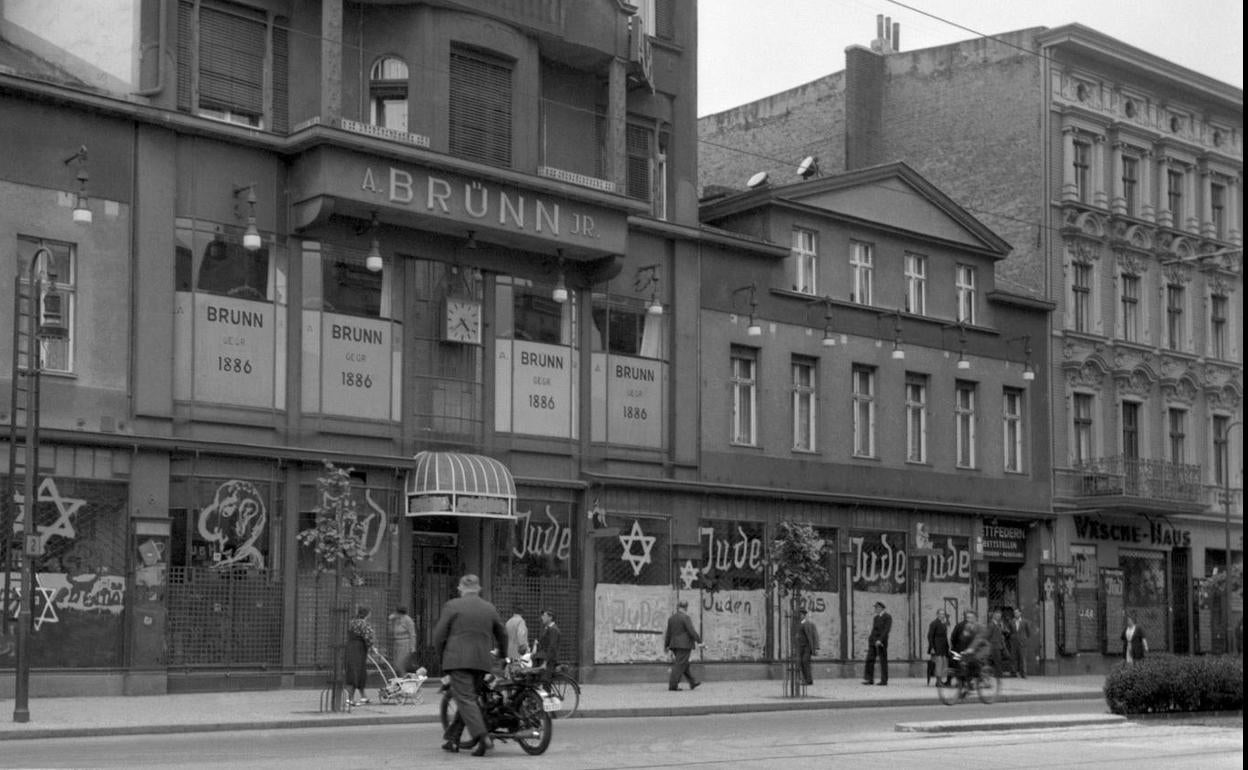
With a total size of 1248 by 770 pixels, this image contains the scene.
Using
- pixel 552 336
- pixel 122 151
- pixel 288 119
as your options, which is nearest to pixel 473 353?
pixel 552 336

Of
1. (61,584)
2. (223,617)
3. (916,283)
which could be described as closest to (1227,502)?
(916,283)

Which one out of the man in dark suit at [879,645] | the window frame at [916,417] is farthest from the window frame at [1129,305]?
the man in dark suit at [879,645]

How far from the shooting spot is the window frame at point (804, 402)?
42.3m

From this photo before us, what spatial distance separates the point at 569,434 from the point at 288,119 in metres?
8.65

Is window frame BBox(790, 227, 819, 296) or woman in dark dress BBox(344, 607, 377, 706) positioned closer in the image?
woman in dark dress BBox(344, 607, 377, 706)

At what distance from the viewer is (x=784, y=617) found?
40.9m

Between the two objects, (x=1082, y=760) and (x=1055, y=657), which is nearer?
(x=1082, y=760)

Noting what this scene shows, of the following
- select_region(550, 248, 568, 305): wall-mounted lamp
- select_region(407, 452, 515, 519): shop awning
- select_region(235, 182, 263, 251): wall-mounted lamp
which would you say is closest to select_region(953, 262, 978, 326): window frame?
select_region(550, 248, 568, 305): wall-mounted lamp

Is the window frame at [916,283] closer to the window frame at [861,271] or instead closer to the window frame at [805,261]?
the window frame at [861,271]

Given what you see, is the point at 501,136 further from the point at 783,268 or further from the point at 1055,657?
the point at 1055,657

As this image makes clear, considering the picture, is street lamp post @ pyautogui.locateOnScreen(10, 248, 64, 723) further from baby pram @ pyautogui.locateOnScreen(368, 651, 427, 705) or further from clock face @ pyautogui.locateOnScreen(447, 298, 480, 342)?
clock face @ pyautogui.locateOnScreen(447, 298, 480, 342)

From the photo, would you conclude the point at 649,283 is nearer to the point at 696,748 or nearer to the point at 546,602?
the point at 546,602

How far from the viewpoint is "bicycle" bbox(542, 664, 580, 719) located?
20.5 meters

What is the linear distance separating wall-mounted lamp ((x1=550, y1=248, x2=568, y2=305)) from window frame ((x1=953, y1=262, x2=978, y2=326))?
1383cm
